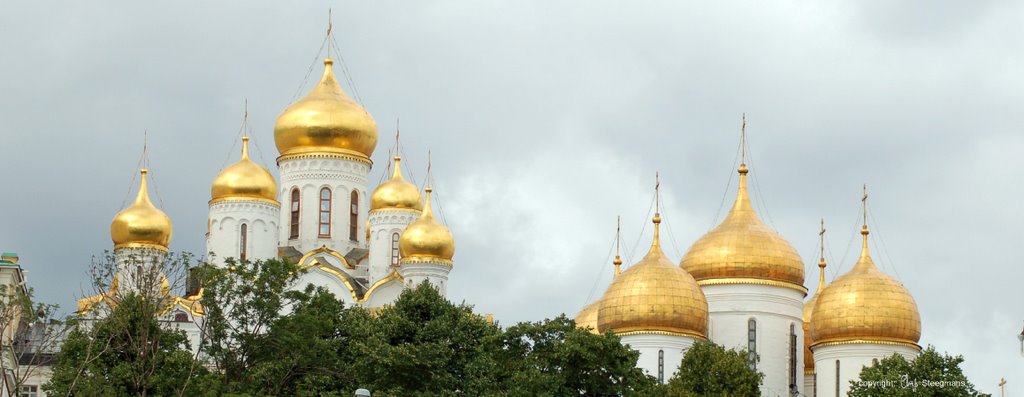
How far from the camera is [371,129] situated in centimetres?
7062

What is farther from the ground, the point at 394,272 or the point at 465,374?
the point at 394,272

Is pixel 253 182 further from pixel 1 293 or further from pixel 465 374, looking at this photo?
pixel 1 293

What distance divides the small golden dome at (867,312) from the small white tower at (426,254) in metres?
12.0

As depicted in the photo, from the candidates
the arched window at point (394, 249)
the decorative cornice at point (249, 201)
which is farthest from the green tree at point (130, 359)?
the arched window at point (394, 249)

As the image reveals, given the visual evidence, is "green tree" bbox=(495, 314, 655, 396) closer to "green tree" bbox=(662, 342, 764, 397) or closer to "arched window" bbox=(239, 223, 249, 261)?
"green tree" bbox=(662, 342, 764, 397)

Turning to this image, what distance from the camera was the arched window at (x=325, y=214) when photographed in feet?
230

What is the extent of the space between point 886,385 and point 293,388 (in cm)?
1662

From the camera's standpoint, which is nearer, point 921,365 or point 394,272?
point 921,365

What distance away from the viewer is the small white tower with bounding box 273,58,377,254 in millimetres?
69875

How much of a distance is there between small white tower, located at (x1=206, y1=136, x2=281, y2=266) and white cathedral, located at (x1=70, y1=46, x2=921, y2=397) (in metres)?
0.03

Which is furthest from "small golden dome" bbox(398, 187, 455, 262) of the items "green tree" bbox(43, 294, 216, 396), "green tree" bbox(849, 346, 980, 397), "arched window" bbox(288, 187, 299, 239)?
"green tree" bbox(43, 294, 216, 396)

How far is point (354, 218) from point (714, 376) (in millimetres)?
19831

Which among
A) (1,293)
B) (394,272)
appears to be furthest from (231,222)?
(1,293)

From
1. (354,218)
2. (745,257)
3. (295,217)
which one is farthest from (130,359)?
(354,218)
